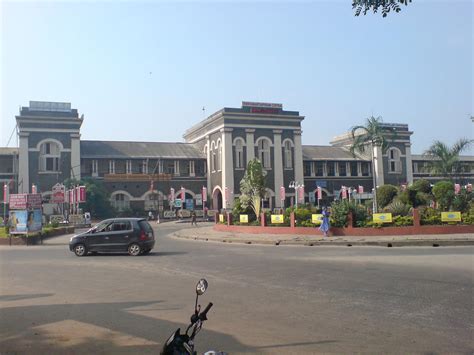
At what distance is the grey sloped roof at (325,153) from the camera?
232 feet

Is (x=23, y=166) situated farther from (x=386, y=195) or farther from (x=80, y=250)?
(x=80, y=250)

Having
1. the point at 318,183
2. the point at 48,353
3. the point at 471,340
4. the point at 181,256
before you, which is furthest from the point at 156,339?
the point at 318,183

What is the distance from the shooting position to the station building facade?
58688 millimetres

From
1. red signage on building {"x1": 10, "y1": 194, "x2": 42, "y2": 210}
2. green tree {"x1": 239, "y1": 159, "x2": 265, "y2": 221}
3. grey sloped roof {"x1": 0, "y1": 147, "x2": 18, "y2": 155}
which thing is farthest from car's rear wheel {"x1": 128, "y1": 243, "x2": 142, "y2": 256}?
grey sloped roof {"x1": 0, "y1": 147, "x2": 18, "y2": 155}

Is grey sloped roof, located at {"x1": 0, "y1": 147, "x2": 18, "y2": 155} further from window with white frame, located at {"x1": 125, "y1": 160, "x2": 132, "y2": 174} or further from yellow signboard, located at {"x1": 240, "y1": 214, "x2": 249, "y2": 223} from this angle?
yellow signboard, located at {"x1": 240, "y1": 214, "x2": 249, "y2": 223}

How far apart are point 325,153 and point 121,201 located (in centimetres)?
3056

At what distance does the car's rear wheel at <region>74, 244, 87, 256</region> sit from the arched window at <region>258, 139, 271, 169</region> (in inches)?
1800

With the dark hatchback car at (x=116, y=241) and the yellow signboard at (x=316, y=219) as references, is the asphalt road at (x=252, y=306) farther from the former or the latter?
the yellow signboard at (x=316, y=219)

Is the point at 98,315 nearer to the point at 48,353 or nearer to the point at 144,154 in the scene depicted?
the point at 48,353

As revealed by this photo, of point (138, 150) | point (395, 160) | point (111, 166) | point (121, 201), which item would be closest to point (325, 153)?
point (395, 160)

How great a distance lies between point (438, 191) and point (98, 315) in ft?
98.5

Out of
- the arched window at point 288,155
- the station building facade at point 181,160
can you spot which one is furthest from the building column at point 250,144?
the arched window at point 288,155

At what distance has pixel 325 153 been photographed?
239 ft

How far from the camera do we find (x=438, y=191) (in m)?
33.4
